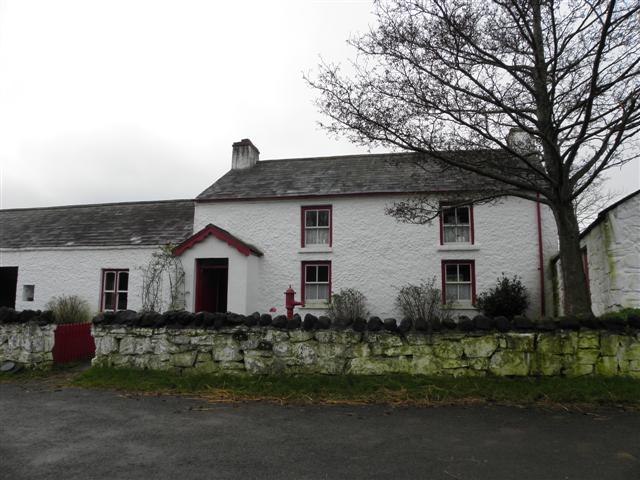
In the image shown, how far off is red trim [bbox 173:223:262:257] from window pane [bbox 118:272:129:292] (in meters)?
3.08

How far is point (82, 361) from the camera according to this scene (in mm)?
9062

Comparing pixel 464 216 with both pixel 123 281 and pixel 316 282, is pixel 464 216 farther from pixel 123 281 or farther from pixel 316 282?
pixel 123 281

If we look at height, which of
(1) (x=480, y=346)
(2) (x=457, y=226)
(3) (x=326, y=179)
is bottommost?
(1) (x=480, y=346)

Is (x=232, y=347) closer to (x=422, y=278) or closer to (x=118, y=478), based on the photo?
(x=118, y=478)

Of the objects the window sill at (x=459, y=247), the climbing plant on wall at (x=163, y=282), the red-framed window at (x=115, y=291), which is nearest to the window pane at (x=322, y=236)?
the window sill at (x=459, y=247)

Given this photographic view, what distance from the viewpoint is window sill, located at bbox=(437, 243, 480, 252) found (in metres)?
13.8

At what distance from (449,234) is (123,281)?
41.6ft

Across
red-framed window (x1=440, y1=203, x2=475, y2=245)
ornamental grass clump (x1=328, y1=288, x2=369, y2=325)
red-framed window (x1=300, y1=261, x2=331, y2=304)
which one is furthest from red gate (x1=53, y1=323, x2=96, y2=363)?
red-framed window (x1=440, y1=203, x2=475, y2=245)

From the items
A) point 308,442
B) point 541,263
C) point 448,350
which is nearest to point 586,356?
point 448,350

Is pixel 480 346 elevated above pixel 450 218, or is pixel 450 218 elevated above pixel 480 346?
pixel 450 218

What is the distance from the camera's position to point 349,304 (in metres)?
14.0

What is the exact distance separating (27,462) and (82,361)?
18.6 feet

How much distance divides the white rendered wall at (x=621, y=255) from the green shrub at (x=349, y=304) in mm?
7006

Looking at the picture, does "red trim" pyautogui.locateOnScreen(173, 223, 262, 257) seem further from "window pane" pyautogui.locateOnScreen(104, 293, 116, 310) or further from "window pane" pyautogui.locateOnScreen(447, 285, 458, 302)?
"window pane" pyautogui.locateOnScreen(447, 285, 458, 302)
